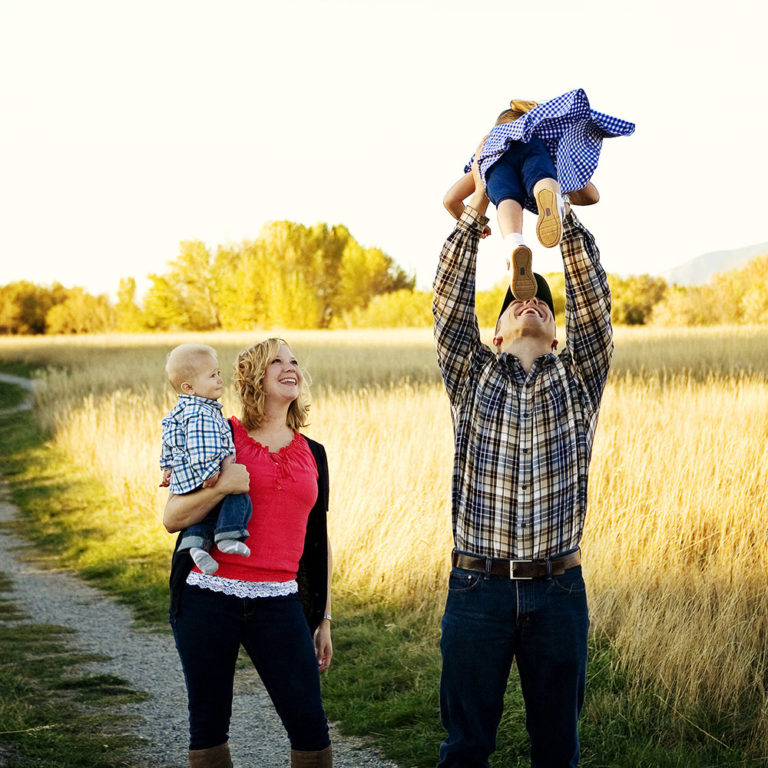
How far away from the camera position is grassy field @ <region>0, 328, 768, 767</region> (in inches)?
163

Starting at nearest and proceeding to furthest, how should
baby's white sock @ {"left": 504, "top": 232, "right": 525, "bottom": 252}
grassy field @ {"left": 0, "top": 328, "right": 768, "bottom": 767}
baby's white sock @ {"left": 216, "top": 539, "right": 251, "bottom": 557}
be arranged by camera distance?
baby's white sock @ {"left": 504, "top": 232, "right": 525, "bottom": 252} → baby's white sock @ {"left": 216, "top": 539, "right": 251, "bottom": 557} → grassy field @ {"left": 0, "top": 328, "right": 768, "bottom": 767}

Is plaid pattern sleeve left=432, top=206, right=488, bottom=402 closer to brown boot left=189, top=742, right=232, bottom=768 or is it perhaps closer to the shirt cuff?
the shirt cuff

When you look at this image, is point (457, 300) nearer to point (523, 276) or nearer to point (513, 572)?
point (523, 276)

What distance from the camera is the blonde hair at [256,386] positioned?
2.77m

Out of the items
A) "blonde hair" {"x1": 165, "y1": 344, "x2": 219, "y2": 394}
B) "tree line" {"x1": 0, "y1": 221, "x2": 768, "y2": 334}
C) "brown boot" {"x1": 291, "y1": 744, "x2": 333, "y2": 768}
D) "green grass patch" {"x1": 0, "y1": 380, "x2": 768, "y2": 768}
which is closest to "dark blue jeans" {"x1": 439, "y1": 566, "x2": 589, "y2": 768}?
"brown boot" {"x1": 291, "y1": 744, "x2": 333, "y2": 768}

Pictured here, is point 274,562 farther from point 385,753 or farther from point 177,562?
point 385,753

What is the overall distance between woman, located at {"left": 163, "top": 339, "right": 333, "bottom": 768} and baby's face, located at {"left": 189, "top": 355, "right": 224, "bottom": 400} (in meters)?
0.08

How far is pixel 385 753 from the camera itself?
13.8 ft

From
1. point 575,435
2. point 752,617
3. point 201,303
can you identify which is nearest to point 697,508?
point 752,617

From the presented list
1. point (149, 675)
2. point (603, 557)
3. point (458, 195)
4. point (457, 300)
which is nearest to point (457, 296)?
point (457, 300)

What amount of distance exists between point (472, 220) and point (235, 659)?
1.36 metres

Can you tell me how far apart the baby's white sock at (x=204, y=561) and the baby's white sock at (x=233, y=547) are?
0.04 metres

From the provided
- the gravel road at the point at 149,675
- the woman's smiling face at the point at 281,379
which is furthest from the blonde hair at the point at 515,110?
the gravel road at the point at 149,675

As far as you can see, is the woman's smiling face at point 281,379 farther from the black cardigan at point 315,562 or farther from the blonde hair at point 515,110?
the blonde hair at point 515,110
